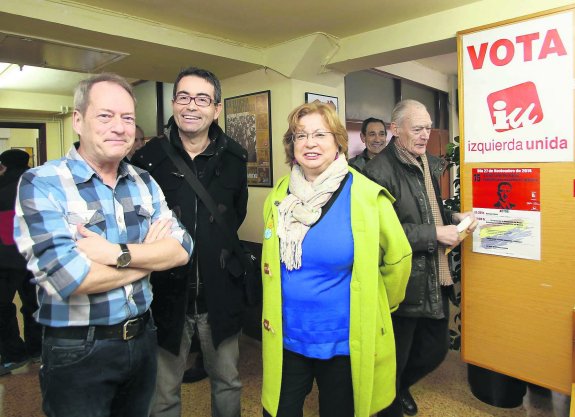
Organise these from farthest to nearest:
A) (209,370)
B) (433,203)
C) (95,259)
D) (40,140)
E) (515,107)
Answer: (40,140) < (515,107) < (433,203) < (209,370) < (95,259)

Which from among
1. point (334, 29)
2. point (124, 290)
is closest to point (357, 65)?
point (334, 29)

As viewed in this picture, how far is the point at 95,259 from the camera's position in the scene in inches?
43.8

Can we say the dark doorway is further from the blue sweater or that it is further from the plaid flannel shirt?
the blue sweater

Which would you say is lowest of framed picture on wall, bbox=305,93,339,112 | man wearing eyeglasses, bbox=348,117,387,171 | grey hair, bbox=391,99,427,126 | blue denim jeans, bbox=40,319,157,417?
blue denim jeans, bbox=40,319,157,417

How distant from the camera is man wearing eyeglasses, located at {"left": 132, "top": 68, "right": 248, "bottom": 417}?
157cm

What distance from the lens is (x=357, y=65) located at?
3328 mm

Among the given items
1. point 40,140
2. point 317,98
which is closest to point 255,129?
point 317,98

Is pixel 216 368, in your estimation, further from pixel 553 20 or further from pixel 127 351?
pixel 553 20

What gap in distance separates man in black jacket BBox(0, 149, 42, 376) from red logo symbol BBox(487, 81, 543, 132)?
300 cm

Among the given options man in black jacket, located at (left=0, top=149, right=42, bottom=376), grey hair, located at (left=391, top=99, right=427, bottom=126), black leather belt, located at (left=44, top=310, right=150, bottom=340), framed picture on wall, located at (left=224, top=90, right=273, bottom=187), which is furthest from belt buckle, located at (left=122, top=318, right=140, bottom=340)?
framed picture on wall, located at (left=224, top=90, right=273, bottom=187)

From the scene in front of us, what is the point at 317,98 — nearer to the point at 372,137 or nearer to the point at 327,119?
the point at 372,137

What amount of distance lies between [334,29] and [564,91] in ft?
5.15

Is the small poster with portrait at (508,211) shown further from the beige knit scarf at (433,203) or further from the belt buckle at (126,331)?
the belt buckle at (126,331)

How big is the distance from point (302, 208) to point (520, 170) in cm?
133
